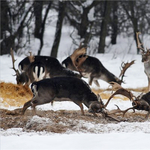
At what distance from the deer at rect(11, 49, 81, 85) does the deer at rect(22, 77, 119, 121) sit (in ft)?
12.3

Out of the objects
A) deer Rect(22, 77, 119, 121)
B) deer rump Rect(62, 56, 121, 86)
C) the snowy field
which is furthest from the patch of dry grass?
the snowy field

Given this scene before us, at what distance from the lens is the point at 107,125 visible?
23.1 feet

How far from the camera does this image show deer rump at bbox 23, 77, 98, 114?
8.33 meters

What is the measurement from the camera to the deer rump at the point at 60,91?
27.3ft

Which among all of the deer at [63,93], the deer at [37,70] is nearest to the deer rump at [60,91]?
the deer at [63,93]

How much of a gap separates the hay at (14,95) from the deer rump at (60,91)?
6.51 feet

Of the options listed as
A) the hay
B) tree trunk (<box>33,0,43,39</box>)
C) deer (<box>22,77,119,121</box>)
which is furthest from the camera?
tree trunk (<box>33,0,43,39</box>)

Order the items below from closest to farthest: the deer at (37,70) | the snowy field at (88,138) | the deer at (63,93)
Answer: the snowy field at (88,138) → the deer at (63,93) → the deer at (37,70)

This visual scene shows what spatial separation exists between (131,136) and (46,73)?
6824 mm

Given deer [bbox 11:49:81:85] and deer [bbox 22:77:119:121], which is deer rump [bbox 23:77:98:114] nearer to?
deer [bbox 22:77:119:121]

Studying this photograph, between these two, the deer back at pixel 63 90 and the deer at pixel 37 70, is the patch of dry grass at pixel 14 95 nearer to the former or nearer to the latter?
the deer at pixel 37 70

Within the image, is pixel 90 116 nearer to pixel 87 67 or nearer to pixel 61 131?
pixel 61 131

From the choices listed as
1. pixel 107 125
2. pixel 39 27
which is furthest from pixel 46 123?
pixel 39 27

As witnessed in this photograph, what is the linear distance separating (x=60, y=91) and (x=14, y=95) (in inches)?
117
